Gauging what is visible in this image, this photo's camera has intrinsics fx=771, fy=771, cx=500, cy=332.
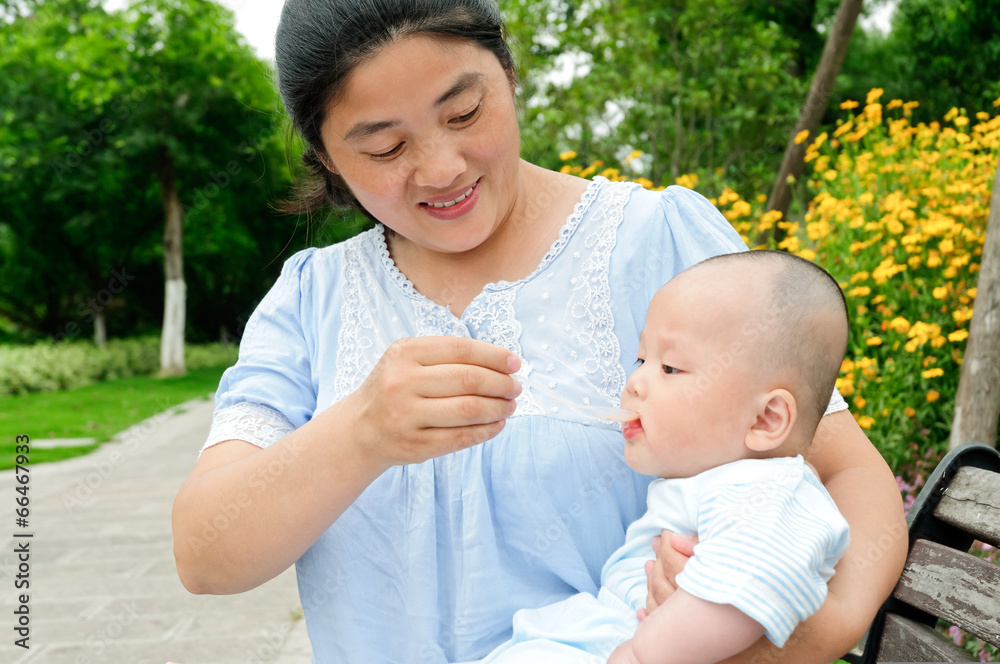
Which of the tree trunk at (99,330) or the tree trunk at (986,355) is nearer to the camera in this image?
the tree trunk at (986,355)


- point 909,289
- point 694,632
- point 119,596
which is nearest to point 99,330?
point 119,596

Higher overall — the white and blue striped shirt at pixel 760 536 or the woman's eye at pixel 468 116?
the woman's eye at pixel 468 116

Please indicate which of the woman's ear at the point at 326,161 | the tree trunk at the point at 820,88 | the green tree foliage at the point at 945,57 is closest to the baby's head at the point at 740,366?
the woman's ear at the point at 326,161

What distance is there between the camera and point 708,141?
841 centimetres

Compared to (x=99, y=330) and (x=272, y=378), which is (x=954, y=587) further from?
(x=99, y=330)

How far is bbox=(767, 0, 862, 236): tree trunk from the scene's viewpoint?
4.61 m

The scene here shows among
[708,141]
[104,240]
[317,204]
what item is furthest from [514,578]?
[104,240]

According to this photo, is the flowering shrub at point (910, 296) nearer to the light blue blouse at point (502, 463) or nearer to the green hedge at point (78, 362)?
Answer: the light blue blouse at point (502, 463)

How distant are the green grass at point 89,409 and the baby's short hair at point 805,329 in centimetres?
691

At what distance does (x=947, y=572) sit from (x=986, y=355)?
203cm

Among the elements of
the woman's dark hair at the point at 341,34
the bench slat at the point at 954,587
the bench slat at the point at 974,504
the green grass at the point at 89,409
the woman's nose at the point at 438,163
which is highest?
the woman's dark hair at the point at 341,34

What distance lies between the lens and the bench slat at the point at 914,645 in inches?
51.9

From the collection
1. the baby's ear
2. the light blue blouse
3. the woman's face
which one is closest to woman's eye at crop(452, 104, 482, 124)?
the woman's face

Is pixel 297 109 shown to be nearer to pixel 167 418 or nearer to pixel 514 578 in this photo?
pixel 514 578
